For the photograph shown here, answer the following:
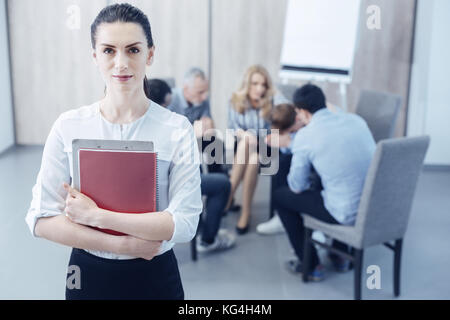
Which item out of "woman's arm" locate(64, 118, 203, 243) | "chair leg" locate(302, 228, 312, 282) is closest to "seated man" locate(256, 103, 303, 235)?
"chair leg" locate(302, 228, 312, 282)

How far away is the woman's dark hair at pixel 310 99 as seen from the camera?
8.14 feet

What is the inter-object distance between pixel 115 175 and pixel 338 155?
1.58 m

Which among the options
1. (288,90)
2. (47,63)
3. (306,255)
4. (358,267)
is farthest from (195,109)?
(288,90)

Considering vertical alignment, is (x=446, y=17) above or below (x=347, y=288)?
above

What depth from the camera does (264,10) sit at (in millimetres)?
4066

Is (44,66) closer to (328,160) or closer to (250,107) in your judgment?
(328,160)

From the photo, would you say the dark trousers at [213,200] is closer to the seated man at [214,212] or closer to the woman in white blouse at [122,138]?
the seated man at [214,212]

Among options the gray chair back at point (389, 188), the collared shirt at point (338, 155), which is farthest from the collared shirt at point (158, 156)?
the collared shirt at point (338, 155)

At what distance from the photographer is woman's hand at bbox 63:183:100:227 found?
2.94 ft

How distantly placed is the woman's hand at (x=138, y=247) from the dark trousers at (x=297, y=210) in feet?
5.35

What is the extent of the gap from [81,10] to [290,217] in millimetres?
1863
